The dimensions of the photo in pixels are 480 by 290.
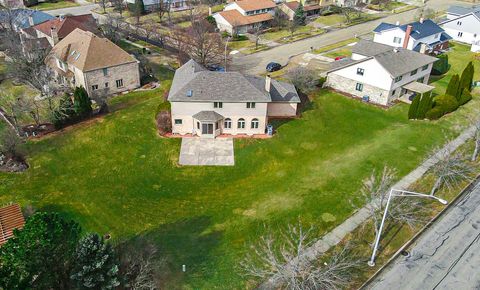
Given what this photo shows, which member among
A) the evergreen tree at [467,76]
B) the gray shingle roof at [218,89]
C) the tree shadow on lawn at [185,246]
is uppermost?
the gray shingle roof at [218,89]

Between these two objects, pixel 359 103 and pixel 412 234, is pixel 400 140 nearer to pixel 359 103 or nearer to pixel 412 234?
pixel 359 103

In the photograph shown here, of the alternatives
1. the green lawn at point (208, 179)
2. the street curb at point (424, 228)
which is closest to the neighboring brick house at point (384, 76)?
the green lawn at point (208, 179)

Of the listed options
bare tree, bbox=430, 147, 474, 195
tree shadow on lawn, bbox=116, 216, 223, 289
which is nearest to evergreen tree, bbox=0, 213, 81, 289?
tree shadow on lawn, bbox=116, 216, 223, 289

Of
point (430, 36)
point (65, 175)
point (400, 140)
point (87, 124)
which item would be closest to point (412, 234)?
point (400, 140)

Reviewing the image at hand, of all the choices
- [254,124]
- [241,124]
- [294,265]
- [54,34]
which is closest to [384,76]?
[254,124]

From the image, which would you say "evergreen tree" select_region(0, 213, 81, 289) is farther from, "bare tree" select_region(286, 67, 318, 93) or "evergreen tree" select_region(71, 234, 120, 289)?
"bare tree" select_region(286, 67, 318, 93)

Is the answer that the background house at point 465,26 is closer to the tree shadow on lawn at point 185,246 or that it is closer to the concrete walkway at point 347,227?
the concrete walkway at point 347,227
